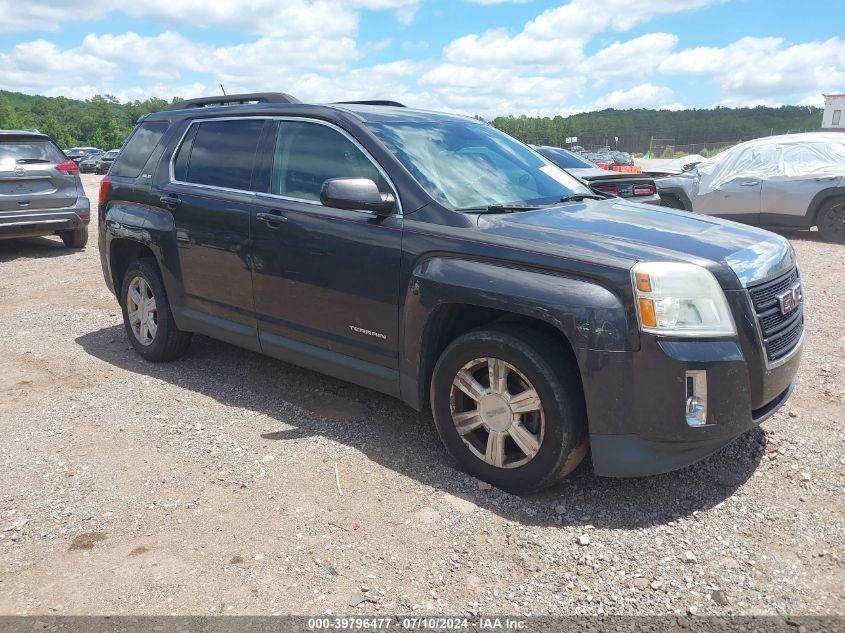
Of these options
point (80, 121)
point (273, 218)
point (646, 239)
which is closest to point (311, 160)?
point (273, 218)

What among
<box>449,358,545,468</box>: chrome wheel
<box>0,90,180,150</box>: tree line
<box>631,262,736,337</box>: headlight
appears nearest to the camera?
<box>631,262,736,337</box>: headlight

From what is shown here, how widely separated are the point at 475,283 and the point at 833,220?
9889mm

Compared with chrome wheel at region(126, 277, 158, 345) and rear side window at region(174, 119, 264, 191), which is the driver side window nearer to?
rear side window at region(174, 119, 264, 191)

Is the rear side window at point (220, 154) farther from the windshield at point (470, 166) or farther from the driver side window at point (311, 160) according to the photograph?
the windshield at point (470, 166)

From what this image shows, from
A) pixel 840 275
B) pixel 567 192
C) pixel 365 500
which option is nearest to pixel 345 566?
pixel 365 500

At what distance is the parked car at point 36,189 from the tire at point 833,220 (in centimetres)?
1136

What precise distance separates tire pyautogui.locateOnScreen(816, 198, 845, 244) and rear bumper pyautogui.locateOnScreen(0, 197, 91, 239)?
11.4 m

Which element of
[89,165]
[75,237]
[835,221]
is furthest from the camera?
[89,165]

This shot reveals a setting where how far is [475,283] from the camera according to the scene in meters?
3.31

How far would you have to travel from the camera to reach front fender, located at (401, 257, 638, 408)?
2977 mm

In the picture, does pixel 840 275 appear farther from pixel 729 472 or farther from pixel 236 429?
pixel 236 429

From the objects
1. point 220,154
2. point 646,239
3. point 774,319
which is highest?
point 220,154

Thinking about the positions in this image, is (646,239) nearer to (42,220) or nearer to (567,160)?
(567,160)

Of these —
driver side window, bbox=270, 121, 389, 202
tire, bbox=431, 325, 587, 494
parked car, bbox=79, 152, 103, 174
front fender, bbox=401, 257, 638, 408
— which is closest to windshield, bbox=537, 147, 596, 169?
→ driver side window, bbox=270, 121, 389, 202
